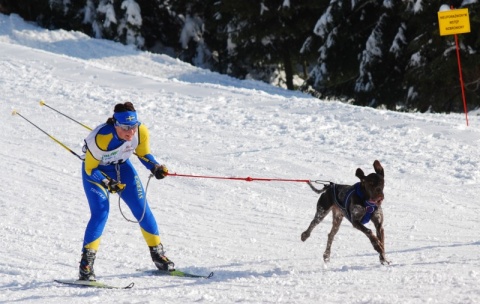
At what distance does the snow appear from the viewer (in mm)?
6730

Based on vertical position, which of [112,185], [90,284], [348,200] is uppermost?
[348,200]

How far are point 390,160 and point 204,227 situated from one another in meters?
3.76

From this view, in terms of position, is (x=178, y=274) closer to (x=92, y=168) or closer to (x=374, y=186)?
(x=92, y=168)

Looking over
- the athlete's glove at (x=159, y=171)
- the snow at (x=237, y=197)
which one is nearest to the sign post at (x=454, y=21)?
the snow at (x=237, y=197)

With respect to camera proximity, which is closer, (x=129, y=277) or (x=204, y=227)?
(x=129, y=277)

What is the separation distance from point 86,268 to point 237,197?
3865 mm

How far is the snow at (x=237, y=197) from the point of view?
6.73 m

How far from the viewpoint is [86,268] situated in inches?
276

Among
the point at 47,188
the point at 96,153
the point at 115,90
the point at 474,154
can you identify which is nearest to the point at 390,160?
the point at 474,154

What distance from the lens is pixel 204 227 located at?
372 inches

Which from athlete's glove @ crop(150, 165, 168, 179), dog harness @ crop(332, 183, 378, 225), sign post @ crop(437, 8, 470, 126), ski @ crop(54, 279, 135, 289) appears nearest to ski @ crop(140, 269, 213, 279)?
ski @ crop(54, 279, 135, 289)

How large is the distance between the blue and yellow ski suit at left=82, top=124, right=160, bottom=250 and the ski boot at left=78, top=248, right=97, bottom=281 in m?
0.07

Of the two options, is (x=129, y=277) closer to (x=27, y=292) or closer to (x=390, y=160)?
(x=27, y=292)

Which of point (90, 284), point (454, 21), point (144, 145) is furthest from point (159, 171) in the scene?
point (454, 21)
